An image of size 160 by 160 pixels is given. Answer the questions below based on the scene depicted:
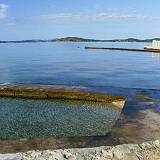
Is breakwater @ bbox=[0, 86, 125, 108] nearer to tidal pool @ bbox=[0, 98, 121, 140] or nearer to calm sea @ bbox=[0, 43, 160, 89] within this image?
tidal pool @ bbox=[0, 98, 121, 140]

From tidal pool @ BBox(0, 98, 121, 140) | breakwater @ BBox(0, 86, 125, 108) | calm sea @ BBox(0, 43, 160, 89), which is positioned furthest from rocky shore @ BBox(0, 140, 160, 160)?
calm sea @ BBox(0, 43, 160, 89)

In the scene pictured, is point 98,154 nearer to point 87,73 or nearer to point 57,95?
Result: point 57,95

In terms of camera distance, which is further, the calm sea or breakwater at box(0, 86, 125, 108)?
the calm sea

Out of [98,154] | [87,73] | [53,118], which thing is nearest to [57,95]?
[53,118]

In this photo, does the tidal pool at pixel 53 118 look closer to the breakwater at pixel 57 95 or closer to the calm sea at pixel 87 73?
the breakwater at pixel 57 95

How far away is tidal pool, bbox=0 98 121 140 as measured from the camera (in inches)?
574

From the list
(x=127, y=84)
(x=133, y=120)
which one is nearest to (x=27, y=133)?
(x=133, y=120)

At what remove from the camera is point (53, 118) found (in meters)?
17.2

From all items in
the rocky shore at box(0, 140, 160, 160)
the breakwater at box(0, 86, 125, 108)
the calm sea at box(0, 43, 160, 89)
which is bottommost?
the calm sea at box(0, 43, 160, 89)

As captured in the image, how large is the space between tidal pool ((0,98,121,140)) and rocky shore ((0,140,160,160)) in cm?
360

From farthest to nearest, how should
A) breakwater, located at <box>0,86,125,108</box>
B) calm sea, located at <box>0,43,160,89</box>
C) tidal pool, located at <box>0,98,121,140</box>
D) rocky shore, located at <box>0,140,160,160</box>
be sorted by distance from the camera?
calm sea, located at <box>0,43,160,89</box>
breakwater, located at <box>0,86,125,108</box>
tidal pool, located at <box>0,98,121,140</box>
rocky shore, located at <box>0,140,160,160</box>

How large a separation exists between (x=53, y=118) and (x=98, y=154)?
23.8 ft

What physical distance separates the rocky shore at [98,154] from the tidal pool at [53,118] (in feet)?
11.8

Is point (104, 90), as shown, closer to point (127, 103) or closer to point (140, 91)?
point (140, 91)
